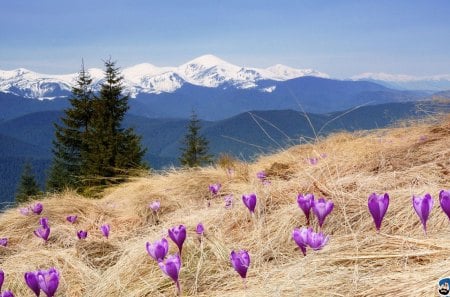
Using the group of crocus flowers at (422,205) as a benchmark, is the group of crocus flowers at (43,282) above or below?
below

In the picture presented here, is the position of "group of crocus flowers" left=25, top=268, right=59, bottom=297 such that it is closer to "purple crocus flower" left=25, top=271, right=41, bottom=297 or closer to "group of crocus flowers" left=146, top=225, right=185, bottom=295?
"purple crocus flower" left=25, top=271, right=41, bottom=297

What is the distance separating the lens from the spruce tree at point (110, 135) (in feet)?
95.1

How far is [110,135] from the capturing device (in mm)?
31203

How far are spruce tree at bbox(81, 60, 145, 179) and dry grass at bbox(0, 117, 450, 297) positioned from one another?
2088 cm

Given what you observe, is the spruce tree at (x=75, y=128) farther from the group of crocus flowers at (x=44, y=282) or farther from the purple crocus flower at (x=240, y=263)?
the purple crocus flower at (x=240, y=263)

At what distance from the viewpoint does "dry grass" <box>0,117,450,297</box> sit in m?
1.91

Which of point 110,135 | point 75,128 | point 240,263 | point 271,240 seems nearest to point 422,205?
point 240,263

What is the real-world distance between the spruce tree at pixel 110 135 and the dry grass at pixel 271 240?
68.5ft

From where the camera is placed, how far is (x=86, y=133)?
109ft

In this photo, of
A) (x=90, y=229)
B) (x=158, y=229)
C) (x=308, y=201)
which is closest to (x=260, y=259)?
(x=308, y=201)

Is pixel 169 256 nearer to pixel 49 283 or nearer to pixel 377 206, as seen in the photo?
pixel 49 283

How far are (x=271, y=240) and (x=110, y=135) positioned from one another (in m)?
29.5

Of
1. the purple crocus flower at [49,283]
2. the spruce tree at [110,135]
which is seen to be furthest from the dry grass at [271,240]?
the spruce tree at [110,135]

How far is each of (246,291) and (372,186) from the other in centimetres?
219
